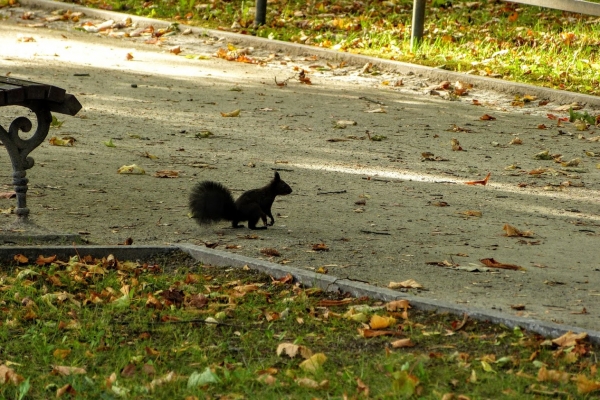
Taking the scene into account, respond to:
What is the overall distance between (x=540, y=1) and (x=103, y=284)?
8.75 metres

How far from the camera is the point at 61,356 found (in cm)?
440

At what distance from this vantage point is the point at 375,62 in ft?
41.9

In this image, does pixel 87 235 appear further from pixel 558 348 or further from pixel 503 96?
pixel 503 96

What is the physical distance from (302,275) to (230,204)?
1.26 m

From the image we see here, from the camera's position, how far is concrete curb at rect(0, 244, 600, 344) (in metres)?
4.58

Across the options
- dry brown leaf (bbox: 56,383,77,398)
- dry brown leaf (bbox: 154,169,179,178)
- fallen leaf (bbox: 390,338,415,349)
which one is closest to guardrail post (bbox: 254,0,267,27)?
dry brown leaf (bbox: 154,169,179,178)

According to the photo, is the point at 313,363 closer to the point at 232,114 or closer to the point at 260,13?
the point at 232,114

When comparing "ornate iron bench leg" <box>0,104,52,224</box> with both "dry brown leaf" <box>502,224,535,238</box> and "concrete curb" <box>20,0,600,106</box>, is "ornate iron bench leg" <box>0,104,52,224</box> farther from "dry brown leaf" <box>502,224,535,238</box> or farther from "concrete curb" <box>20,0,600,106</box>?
"concrete curb" <box>20,0,600,106</box>

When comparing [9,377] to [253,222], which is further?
[253,222]

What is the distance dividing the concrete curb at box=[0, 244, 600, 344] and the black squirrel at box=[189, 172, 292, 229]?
Answer: 0.47 m

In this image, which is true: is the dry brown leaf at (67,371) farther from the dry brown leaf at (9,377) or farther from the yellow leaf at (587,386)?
the yellow leaf at (587,386)

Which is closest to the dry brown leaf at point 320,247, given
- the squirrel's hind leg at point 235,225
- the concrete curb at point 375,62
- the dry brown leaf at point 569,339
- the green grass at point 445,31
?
the squirrel's hind leg at point 235,225

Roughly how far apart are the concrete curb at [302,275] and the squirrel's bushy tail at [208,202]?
46 cm

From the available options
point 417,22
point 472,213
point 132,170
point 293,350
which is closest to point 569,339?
point 293,350
